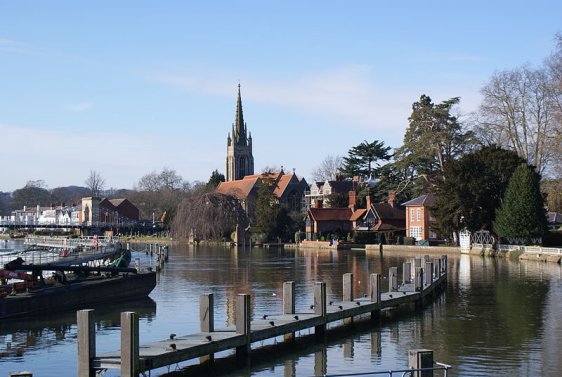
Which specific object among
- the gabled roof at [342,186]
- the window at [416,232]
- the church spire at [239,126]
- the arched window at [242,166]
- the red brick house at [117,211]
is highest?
the church spire at [239,126]

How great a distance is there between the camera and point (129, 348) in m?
19.3

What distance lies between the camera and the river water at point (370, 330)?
2372 cm

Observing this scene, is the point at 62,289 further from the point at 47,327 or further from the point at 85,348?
the point at 85,348

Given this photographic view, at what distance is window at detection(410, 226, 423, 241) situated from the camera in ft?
315

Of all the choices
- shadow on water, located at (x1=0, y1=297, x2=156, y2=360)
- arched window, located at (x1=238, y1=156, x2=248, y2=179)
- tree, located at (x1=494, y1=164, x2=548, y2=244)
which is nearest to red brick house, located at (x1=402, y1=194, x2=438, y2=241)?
tree, located at (x1=494, y1=164, x2=548, y2=244)

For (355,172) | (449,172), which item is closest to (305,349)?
(449,172)

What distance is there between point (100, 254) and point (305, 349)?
170 ft

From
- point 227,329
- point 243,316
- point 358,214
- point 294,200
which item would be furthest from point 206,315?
point 294,200

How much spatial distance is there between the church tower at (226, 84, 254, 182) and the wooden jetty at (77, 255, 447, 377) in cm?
15336

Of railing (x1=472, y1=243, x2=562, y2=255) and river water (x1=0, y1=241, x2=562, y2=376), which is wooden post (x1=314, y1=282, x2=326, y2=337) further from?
railing (x1=472, y1=243, x2=562, y2=255)

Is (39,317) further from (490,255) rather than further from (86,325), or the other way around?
(490,255)

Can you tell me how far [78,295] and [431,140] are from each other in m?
65.0

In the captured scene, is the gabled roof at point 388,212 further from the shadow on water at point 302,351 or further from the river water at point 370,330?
the shadow on water at point 302,351

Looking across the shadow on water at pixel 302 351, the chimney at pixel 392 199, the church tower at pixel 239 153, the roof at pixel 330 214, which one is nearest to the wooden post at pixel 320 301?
the shadow on water at pixel 302 351
